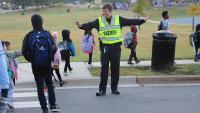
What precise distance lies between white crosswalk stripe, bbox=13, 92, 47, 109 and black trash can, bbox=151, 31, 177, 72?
3.65 meters

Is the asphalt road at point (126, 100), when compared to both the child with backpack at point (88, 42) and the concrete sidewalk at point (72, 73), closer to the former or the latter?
the concrete sidewalk at point (72, 73)

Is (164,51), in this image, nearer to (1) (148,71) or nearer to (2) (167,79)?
(1) (148,71)

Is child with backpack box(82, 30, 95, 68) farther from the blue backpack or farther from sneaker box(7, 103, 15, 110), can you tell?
the blue backpack

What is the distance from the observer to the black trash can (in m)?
12.5

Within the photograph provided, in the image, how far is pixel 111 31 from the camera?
399 inches

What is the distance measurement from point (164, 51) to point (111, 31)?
285 cm

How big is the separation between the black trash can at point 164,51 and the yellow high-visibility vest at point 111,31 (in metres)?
2.62

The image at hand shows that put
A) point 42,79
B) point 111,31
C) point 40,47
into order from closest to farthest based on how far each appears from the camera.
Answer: point 40,47
point 42,79
point 111,31

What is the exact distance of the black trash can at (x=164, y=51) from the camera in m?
12.5

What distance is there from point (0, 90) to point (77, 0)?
176m

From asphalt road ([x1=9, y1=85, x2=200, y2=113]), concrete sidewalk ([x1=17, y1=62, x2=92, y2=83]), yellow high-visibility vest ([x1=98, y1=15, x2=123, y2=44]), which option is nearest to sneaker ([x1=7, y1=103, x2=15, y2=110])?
asphalt road ([x1=9, y1=85, x2=200, y2=113])

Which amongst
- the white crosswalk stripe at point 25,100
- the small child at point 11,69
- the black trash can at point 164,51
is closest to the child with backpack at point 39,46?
the small child at point 11,69

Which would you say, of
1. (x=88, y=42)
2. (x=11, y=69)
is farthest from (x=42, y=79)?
(x=88, y=42)

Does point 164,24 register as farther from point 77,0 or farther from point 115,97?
point 77,0
